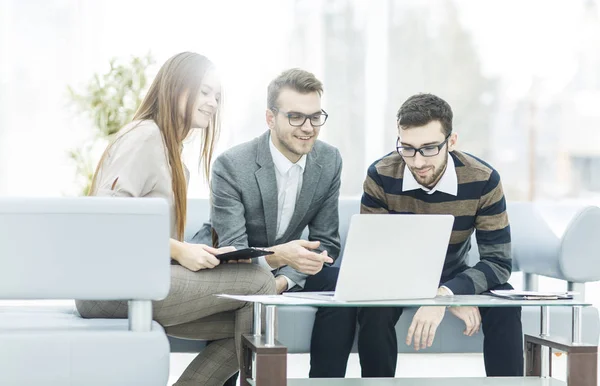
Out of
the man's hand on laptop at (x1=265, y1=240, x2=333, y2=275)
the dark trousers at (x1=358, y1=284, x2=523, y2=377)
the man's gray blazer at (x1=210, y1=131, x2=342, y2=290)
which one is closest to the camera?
the dark trousers at (x1=358, y1=284, x2=523, y2=377)

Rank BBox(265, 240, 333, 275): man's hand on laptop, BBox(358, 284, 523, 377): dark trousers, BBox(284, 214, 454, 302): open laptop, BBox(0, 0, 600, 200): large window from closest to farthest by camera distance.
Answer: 1. BBox(284, 214, 454, 302): open laptop
2. BBox(358, 284, 523, 377): dark trousers
3. BBox(265, 240, 333, 275): man's hand on laptop
4. BBox(0, 0, 600, 200): large window

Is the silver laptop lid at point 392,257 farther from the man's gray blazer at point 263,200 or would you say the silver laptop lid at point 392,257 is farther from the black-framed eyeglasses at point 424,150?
the man's gray blazer at point 263,200

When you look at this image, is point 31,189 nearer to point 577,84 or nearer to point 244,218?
point 244,218

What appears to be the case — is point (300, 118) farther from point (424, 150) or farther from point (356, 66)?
point (356, 66)

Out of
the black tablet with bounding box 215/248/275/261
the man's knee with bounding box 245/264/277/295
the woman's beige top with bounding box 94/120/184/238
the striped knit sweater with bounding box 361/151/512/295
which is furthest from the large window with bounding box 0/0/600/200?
the black tablet with bounding box 215/248/275/261

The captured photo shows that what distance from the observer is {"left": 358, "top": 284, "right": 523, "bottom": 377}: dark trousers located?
2340 millimetres

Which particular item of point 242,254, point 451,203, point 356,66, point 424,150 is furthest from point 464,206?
point 356,66

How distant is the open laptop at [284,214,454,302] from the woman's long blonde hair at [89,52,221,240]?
2.01 ft

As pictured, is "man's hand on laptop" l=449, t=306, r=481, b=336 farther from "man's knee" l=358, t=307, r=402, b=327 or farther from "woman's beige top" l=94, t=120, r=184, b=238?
"woman's beige top" l=94, t=120, r=184, b=238

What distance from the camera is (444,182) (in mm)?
2686

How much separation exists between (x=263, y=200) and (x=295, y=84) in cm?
41

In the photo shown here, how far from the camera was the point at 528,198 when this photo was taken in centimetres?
548

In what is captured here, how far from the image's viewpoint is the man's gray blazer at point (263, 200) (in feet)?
8.93

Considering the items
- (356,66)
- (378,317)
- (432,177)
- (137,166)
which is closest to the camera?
(137,166)
